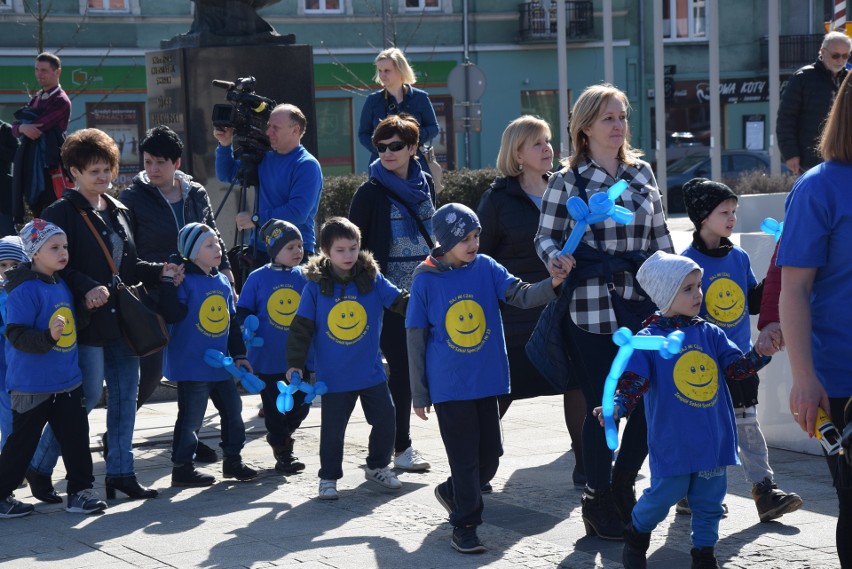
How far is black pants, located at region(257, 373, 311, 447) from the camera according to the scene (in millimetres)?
7816

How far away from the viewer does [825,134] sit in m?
4.55

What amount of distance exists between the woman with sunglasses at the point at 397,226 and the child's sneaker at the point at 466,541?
71.0 inches

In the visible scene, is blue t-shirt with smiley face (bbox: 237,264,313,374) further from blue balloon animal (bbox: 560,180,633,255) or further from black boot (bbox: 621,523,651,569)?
black boot (bbox: 621,523,651,569)

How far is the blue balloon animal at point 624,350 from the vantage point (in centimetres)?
509

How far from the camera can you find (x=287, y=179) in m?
9.12

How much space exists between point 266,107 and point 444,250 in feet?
12.0

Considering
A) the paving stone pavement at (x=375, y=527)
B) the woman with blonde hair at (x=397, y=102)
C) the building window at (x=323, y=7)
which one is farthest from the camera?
the building window at (x=323, y=7)

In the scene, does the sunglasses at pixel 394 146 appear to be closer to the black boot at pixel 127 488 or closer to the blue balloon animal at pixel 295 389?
the blue balloon animal at pixel 295 389

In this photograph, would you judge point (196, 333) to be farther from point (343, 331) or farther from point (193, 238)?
point (343, 331)

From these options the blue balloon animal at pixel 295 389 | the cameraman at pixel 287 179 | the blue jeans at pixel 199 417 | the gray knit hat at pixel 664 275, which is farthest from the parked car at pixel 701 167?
the gray knit hat at pixel 664 275

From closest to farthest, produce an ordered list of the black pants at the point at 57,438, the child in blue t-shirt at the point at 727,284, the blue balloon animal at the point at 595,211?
the blue balloon animal at the point at 595,211 → the child in blue t-shirt at the point at 727,284 → the black pants at the point at 57,438

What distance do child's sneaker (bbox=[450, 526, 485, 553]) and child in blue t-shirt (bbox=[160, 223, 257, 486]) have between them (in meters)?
2.01

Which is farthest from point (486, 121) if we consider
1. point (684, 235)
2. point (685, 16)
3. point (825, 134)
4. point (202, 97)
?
point (825, 134)

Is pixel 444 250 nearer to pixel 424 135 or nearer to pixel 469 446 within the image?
pixel 469 446
